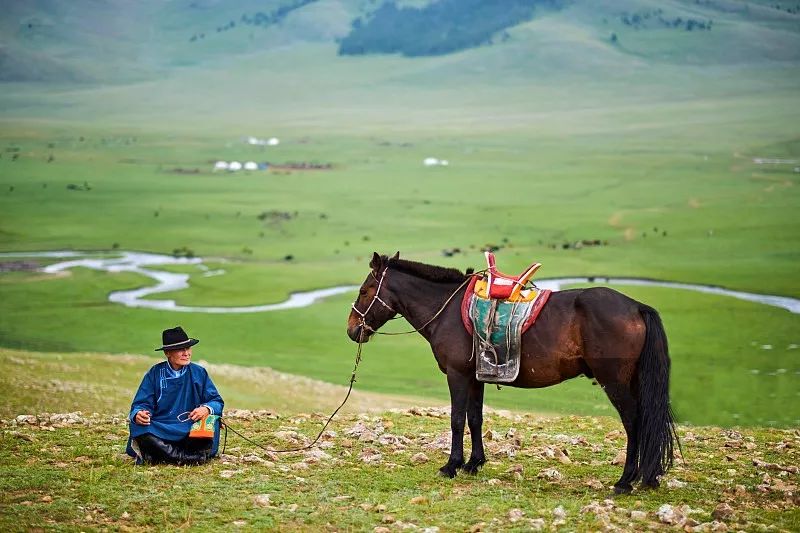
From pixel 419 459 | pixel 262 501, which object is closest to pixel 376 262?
pixel 419 459

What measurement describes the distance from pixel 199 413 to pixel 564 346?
3901mm

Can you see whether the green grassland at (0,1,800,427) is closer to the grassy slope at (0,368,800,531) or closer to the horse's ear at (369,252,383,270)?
the grassy slope at (0,368,800,531)

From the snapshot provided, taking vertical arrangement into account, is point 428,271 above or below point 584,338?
above

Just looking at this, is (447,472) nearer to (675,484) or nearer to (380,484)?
(380,484)

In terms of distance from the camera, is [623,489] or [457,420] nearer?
[623,489]

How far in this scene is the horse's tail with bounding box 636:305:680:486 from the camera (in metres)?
10.4

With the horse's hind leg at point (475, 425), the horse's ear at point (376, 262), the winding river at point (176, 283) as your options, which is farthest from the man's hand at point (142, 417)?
the winding river at point (176, 283)

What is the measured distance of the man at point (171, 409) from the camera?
36.1 feet

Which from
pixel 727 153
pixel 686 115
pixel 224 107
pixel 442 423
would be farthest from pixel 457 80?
→ pixel 442 423

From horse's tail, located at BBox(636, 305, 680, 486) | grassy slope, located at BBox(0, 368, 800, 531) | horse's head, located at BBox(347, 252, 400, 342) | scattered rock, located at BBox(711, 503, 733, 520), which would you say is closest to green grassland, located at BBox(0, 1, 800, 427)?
grassy slope, located at BBox(0, 368, 800, 531)

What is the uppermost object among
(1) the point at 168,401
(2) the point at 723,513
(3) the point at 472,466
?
(1) the point at 168,401

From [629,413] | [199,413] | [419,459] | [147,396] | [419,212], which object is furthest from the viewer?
[419,212]

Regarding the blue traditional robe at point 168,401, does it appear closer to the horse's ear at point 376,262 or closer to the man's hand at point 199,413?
the man's hand at point 199,413

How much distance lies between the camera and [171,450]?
11.1 meters
